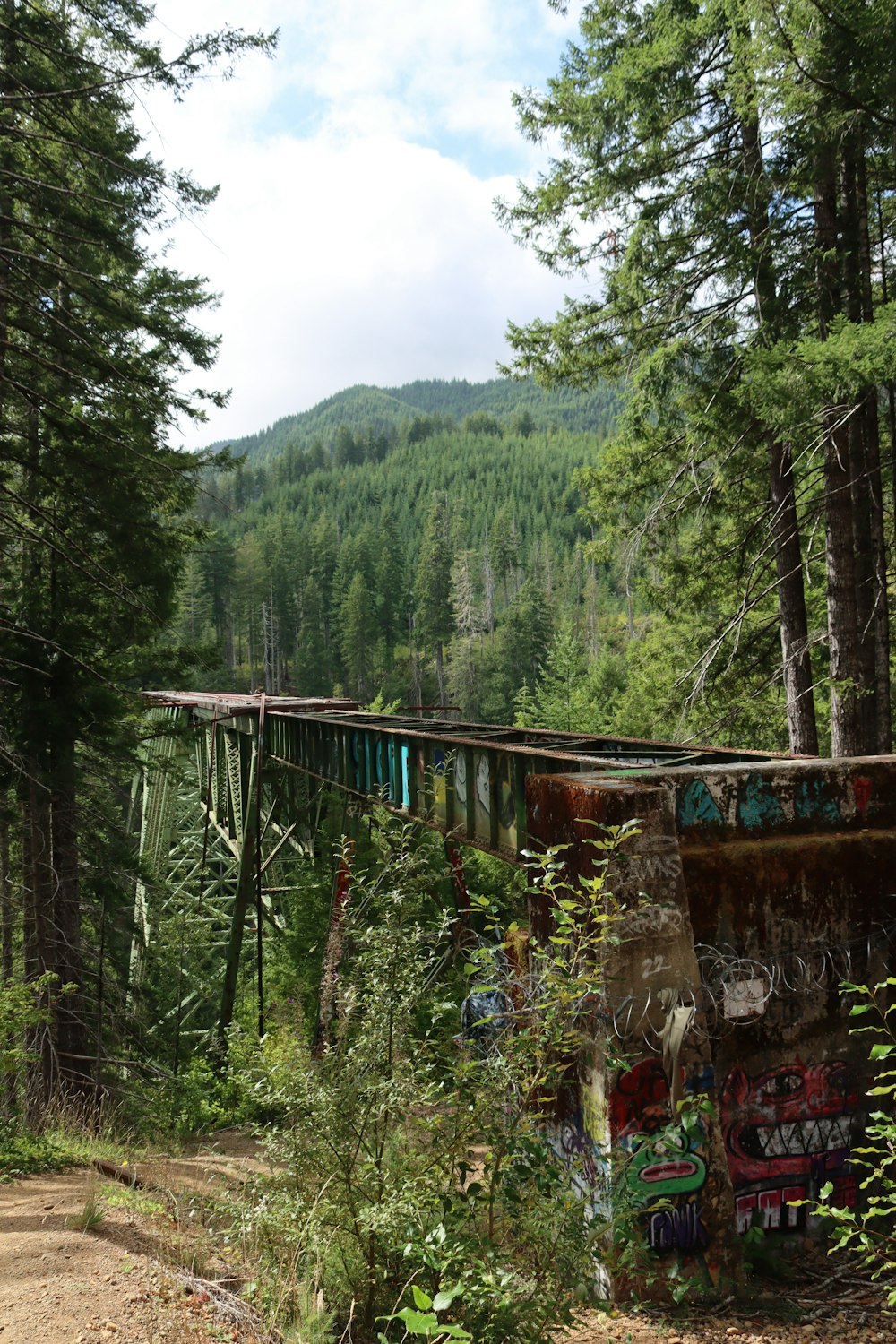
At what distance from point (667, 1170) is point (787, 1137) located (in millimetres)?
1080

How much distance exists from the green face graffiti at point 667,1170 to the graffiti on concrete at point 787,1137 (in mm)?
545

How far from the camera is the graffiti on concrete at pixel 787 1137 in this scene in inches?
193

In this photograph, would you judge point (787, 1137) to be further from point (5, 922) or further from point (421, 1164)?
point (5, 922)

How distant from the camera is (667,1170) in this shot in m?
4.37

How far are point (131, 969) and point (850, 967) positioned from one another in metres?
16.0

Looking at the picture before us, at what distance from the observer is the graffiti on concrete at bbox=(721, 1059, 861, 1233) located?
490 centimetres

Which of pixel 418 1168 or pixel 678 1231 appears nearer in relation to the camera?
pixel 418 1168

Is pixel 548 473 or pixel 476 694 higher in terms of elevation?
pixel 548 473

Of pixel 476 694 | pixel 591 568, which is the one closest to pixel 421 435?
pixel 591 568

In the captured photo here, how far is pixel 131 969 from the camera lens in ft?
58.7

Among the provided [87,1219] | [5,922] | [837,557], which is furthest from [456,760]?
[5,922]

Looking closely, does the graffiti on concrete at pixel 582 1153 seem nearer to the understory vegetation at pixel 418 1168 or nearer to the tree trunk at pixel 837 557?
the understory vegetation at pixel 418 1168

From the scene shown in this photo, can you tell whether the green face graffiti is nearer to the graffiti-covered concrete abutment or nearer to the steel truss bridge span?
the graffiti-covered concrete abutment

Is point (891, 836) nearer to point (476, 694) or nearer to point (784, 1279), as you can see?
point (784, 1279)
